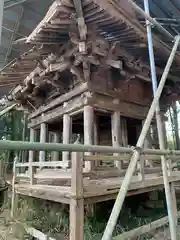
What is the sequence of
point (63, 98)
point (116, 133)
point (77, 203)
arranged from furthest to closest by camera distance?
point (63, 98), point (116, 133), point (77, 203)

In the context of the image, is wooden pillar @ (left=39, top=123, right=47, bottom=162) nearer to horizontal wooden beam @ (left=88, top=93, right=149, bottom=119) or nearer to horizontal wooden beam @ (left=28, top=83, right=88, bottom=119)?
horizontal wooden beam @ (left=28, top=83, right=88, bottom=119)

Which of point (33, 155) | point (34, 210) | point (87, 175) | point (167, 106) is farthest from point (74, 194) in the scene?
point (167, 106)

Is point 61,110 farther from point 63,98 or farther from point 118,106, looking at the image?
point 118,106

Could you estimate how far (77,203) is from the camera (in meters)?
2.98

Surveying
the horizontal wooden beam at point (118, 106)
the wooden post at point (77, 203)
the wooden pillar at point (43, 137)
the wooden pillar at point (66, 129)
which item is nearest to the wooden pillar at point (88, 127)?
the horizontal wooden beam at point (118, 106)

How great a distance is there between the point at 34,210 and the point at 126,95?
12.4 ft

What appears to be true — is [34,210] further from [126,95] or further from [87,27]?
[87,27]

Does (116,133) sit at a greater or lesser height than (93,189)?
greater

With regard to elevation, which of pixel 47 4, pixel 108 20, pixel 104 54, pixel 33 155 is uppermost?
pixel 47 4

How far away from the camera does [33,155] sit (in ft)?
25.1

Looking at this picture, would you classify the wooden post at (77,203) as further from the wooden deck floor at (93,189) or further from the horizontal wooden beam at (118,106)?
the horizontal wooden beam at (118,106)

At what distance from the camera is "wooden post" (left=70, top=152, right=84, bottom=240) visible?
2.87m

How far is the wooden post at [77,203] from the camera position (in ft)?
9.41

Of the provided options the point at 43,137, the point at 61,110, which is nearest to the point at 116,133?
the point at 61,110
